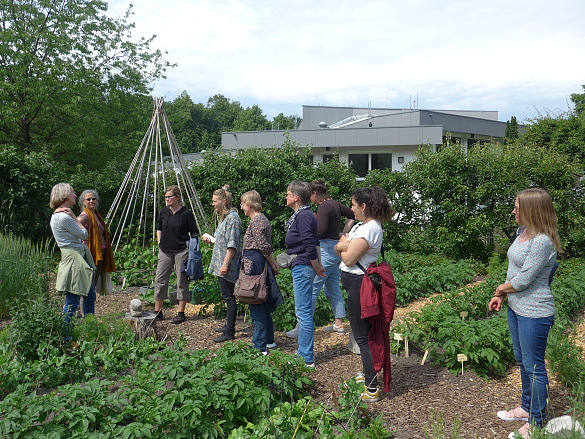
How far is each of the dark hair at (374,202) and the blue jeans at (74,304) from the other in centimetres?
298

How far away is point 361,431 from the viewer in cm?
316

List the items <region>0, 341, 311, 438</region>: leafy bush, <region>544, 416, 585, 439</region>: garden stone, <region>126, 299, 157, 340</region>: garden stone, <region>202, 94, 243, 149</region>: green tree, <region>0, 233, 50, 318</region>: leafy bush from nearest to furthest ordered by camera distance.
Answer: <region>544, 416, 585, 439</region>: garden stone < <region>0, 341, 311, 438</region>: leafy bush < <region>126, 299, 157, 340</region>: garden stone < <region>0, 233, 50, 318</region>: leafy bush < <region>202, 94, 243, 149</region>: green tree

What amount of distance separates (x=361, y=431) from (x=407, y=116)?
92.5 feet

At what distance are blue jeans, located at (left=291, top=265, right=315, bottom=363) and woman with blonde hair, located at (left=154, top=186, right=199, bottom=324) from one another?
2.12 meters

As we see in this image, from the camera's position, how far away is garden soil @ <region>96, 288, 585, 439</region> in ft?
11.4

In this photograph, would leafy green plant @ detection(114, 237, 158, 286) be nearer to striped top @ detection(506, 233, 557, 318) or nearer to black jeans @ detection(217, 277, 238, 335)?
black jeans @ detection(217, 277, 238, 335)

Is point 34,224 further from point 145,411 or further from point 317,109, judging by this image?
point 317,109

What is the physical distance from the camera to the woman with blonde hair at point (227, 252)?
214 inches

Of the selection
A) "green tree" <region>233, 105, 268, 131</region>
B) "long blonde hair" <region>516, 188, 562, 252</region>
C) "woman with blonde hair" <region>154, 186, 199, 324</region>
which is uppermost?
"green tree" <region>233, 105, 268, 131</region>

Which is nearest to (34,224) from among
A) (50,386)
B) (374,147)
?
(50,386)

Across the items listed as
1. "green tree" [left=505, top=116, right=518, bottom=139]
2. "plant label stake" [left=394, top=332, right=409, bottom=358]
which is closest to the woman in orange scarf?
"plant label stake" [left=394, top=332, right=409, bottom=358]

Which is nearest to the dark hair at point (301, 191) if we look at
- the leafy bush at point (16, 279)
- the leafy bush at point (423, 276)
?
the leafy bush at point (423, 276)

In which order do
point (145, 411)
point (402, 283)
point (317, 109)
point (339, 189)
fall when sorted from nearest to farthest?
point (145, 411) < point (402, 283) < point (339, 189) < point (317, 109)

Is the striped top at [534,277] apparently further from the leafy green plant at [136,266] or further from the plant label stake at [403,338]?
the leafy green plant at [136,266]
